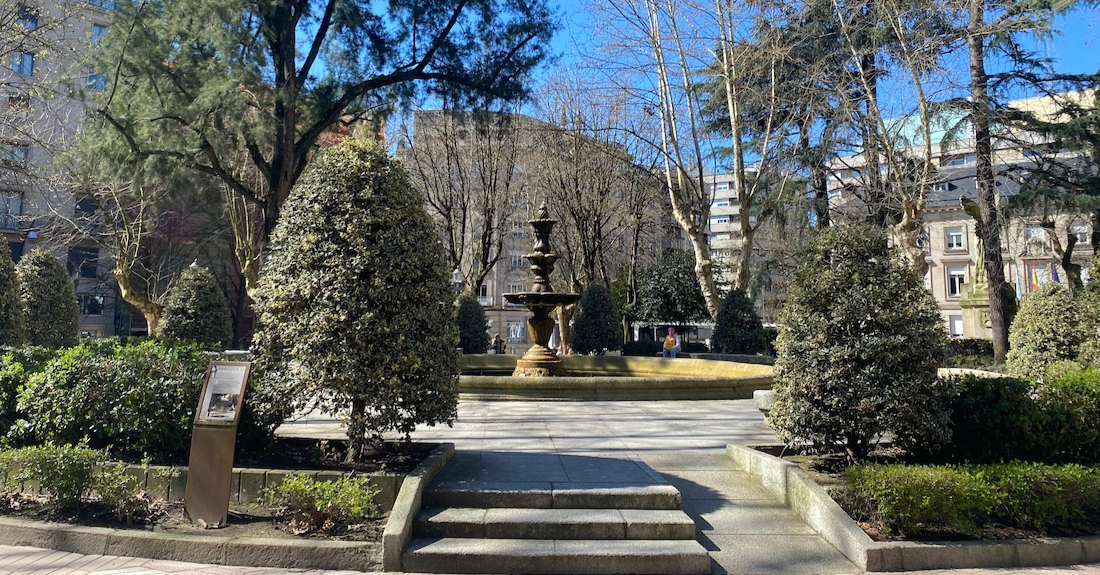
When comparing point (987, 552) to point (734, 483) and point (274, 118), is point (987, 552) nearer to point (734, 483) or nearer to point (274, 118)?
point (734, 483)

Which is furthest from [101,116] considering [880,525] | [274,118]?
[880,525]

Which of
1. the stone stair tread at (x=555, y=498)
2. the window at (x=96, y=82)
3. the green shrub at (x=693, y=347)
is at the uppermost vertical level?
the window at (x=96, y=82)

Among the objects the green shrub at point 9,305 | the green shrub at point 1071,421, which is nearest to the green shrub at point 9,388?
the green shrub at point 9,305

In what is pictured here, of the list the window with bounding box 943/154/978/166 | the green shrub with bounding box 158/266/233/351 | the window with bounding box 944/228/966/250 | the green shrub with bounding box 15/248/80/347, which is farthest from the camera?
the window with bounding box 944/228/966/250

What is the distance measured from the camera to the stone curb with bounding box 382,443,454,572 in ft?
14.5

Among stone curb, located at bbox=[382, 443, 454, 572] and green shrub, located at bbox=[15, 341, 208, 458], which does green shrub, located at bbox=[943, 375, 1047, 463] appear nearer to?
stone curb, located at bbox=[382, 443, 454, 572]

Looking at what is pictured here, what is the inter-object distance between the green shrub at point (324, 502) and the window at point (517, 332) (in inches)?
1723

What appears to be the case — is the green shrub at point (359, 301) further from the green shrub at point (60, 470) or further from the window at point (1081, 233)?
the window at point (1081, 233)

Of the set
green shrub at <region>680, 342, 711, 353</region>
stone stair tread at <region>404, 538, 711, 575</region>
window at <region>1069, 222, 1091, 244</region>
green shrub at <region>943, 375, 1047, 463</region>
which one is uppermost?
window at <region>1069, 222, 1091, 244</region>

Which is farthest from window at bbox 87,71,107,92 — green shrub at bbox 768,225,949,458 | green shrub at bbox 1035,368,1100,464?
green shrub at bbox 1035,368,1100,464

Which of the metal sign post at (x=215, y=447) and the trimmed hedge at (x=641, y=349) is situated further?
the trimmed hedge at (x=641, y=349)

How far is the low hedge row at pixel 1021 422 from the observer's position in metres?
5.68

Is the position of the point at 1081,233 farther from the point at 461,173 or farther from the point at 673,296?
the point at 461,173

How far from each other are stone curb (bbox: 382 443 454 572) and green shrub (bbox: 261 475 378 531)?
25cm
